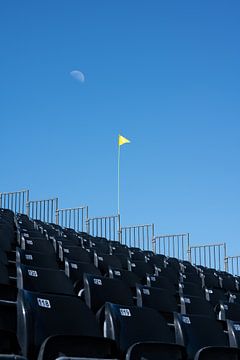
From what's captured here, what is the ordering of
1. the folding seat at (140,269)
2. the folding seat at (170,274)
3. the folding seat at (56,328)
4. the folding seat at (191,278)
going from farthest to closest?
the folding seat at (191,278), the folding seat at (170,274), the folding seat at (140,269), the folding seat at (56,328)

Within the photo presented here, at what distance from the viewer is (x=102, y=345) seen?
3539mm

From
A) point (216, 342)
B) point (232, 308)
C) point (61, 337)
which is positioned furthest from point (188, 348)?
→ point (232, 308)

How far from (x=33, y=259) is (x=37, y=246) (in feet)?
6.67

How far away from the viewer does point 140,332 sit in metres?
4.39

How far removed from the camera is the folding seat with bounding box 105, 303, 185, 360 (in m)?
3.67

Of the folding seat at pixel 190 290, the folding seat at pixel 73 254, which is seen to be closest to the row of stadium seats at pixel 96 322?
the folding seat at pixel 190 290

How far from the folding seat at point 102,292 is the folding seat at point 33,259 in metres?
1.29

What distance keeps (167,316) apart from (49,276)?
1.25m

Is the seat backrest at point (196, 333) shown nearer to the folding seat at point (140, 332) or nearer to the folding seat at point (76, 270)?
the folding seat at point (140, 332)

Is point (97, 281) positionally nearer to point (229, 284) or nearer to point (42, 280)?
point (42, 280)

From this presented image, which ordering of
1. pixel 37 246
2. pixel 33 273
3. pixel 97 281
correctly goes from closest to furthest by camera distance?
pixel 33 273 → pixel 97 281 → pixel 37 246

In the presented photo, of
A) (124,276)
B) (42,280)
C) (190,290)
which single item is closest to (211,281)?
(190,290)

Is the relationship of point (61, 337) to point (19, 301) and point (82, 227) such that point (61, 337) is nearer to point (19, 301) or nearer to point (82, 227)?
point (19, 301)

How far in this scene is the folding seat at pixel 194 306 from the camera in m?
6.15
